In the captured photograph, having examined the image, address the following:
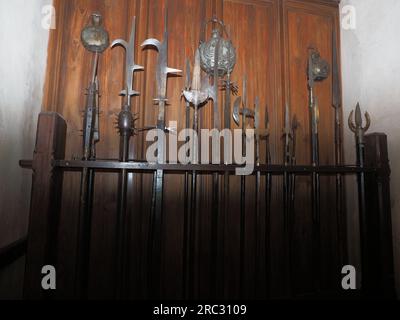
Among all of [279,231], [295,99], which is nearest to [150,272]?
[279,231]

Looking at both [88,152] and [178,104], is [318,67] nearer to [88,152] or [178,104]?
[178,104]

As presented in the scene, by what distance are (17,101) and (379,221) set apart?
1386mm

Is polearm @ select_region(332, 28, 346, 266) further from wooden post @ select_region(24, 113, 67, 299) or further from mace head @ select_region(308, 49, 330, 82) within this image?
wooden post @ select_region(24, 113, 67, 299)

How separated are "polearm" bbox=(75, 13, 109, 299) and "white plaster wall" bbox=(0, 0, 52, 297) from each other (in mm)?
207

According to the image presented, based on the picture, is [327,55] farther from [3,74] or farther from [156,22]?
[3,74]

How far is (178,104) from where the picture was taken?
131cm

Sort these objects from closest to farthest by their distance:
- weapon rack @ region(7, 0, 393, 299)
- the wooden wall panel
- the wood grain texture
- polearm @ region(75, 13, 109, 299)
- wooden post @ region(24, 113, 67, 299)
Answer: wooden post @ region(24, 113, 67, 299), polearm @ region(75, 13, 109, 299), weapon rack @ region(7, 0, 393, 299), the wood grain texture, the wooden wall panel

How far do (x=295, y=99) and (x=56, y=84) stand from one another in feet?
3.72

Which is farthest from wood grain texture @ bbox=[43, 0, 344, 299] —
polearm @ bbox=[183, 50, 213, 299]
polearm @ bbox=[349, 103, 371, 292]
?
polearm @ bbox=[349, 103, 371, 292]

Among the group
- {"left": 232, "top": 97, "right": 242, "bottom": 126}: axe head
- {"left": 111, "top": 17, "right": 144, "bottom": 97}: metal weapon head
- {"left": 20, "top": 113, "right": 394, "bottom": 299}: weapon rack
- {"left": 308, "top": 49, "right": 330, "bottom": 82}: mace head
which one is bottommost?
{"left": 20, "top": 113, "right": 394, "bottom": 299}: weapon rack

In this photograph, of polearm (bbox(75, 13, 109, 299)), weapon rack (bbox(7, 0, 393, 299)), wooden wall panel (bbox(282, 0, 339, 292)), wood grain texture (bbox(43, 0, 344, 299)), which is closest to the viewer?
polearm (bbox(75, 13, 109, 299))

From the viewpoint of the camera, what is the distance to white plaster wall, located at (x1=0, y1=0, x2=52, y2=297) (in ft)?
2.90

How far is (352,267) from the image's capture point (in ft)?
4.20

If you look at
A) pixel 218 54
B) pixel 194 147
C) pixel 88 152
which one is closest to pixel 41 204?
pixel 88 152
